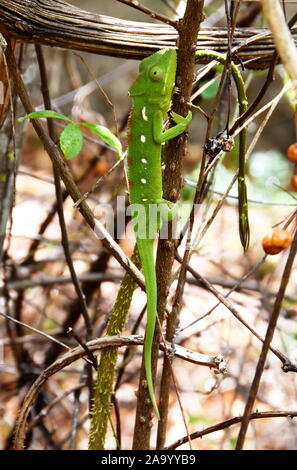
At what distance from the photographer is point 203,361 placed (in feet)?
5.70

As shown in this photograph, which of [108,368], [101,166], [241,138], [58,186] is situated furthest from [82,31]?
[101,166]

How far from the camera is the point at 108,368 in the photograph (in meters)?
2.07

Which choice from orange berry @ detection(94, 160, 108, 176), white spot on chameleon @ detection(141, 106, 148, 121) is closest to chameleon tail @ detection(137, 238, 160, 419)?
white spot on chameleon @ detection(141, 106, 148, 121)

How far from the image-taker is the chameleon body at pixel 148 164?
5.46 feet

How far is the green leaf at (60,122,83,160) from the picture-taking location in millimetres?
1723

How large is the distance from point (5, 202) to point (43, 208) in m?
2.56

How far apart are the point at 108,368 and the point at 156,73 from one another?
1.01m

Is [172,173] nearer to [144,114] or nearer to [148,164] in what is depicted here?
[148,164]

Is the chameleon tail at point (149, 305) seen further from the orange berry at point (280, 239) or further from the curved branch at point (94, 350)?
the orange berry at point (280, 239)

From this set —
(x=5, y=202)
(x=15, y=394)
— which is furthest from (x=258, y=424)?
(x=5, y=202)

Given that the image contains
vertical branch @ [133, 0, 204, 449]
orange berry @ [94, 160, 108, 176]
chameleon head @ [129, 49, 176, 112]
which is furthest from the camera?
orange berry @ [94, 160, 108, 176]

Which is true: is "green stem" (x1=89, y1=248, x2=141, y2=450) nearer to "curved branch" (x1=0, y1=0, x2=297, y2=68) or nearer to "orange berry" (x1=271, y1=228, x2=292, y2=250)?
"orange berry" (x1=271, y1=228, x2=292, y2=250)

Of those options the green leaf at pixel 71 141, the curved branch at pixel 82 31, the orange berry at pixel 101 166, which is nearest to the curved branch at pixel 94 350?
the green leaf at pixel 71 141

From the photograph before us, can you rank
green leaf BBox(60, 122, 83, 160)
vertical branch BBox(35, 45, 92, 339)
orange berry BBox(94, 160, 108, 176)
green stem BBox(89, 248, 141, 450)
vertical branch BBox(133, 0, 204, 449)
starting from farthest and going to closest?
orange berry BBox(94, 160, 108, 176) → vertical branch BBox(35, 45, 92, 339) → green stem BBox(89, 248, 141, 450) → green leaf BBox(60, 122, 83, 160) → vertical branch BBox(133, 0, 204, 449)
